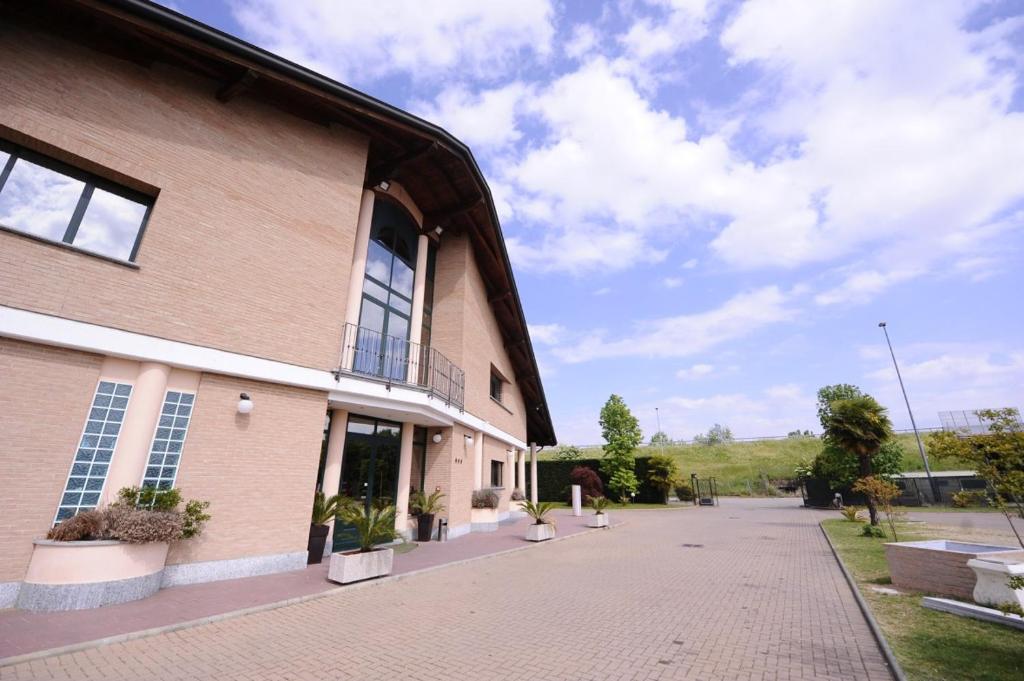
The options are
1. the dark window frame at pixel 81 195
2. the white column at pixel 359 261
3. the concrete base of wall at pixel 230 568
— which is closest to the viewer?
the dark window frame at pixel 81 195

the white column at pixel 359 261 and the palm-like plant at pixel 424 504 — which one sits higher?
the white column at pixel 359 261

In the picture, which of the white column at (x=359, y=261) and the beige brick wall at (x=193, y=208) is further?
the white column at (x=359, y=261)

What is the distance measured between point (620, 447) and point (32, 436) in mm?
31495

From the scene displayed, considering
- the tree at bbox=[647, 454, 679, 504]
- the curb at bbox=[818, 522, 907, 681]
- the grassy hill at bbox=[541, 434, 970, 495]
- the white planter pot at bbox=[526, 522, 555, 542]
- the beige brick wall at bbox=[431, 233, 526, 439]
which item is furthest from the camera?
the grassy hill at bbox=[541, 434, 970, 495]

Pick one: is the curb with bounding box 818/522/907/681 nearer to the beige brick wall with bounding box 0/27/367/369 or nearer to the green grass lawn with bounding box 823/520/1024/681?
the green grass lawn with bounding box 823/520/1024/681

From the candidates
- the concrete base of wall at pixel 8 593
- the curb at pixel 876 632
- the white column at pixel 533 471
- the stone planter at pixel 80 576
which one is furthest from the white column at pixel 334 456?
the white column at pixel 533 471

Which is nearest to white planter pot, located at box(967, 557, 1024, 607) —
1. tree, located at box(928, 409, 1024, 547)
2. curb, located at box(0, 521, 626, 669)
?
tree, located at box(928, 409, 1024, 547)

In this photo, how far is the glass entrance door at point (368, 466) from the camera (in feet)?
36.2

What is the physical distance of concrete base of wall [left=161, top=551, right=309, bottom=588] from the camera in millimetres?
7051

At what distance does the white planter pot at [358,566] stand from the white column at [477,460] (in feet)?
26.2

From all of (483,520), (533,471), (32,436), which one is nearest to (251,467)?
(32,436)

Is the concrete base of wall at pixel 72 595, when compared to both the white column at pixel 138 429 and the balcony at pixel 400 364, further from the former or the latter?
the balcony at pixel 400 364

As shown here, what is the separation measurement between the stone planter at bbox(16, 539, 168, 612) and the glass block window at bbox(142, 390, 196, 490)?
1220mm

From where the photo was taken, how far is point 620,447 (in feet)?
108
